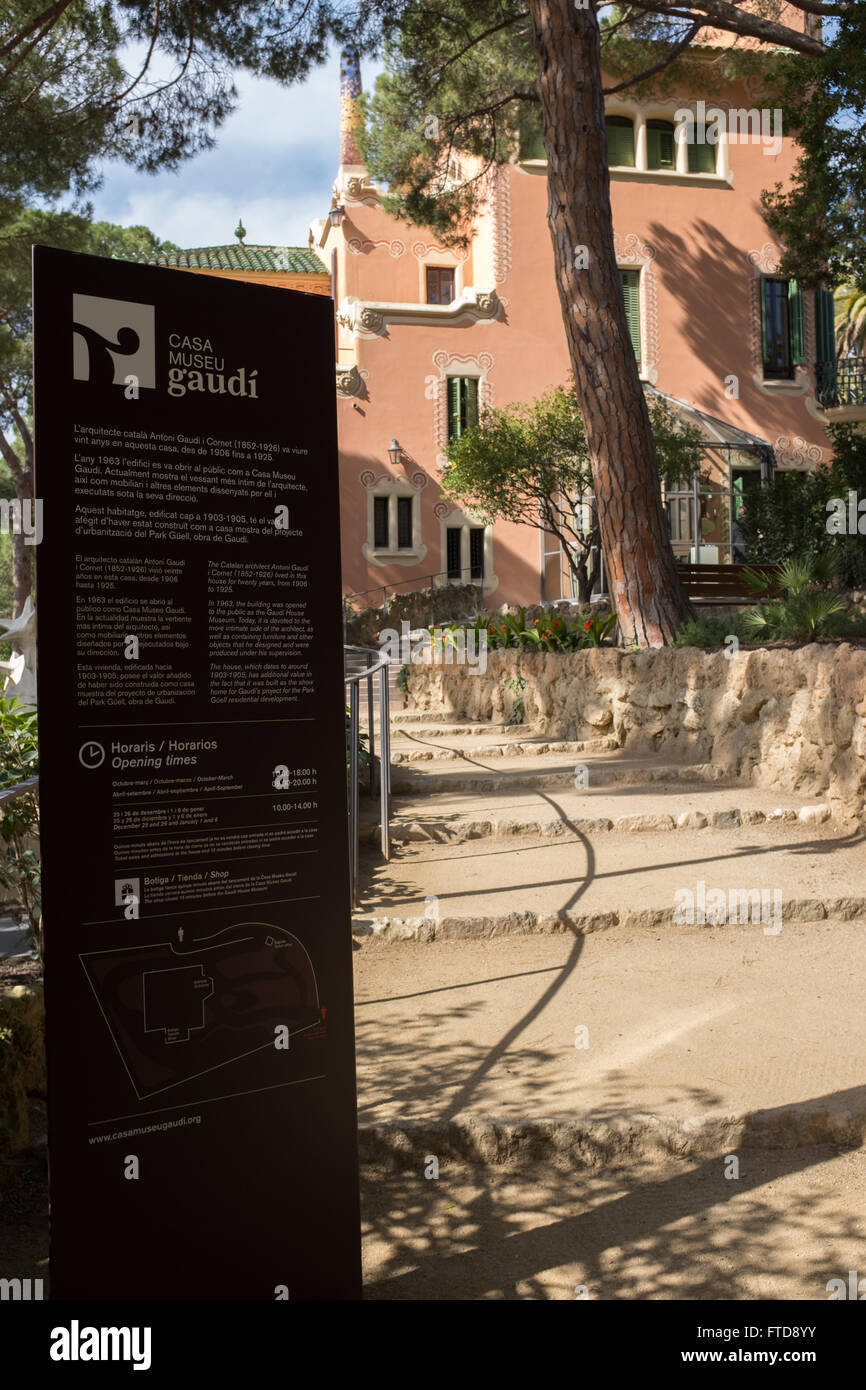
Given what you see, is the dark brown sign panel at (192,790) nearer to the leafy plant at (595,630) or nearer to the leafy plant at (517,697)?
the leafy plant at (595,630)

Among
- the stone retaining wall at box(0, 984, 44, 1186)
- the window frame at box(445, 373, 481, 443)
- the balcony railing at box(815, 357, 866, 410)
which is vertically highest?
the balcony railing at box(815, 357, 866, 410)

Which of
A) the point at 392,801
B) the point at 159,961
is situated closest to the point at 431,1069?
the point at 159,961

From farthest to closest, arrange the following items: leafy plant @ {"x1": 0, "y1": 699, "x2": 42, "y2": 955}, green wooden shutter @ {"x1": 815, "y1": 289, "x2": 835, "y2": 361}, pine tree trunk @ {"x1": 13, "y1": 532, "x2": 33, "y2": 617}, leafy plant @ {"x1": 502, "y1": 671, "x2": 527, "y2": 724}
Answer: pine tree trunk @ {"x1": 13, "y1": 532, "x2": 33, "y2": 617} < green wooden shutter @ {"x1": 815, "y1": 289, "x2": 835, "y2": 361} < leafy plant @ {"x1": 502, "y1": 671, "x2": 527, "y2": 724} < leafy plant @ {"x1": 0, "y1": 699, "x2": 42, "y2": 955}

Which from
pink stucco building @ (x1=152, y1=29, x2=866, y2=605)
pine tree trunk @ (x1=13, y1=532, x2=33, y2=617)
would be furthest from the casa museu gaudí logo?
pine tree trunk @ (x1=13, y1=532, x2=33, y2=617)

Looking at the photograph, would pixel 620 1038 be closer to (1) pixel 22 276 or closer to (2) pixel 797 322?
(1) pixel 22 276

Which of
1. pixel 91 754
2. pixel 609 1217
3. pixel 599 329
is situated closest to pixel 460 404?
pixel 599 329

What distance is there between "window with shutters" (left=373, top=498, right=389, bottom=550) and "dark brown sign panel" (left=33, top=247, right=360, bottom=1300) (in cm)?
1918

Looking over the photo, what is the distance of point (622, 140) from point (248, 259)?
891cm

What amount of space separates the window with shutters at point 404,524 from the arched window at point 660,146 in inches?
354

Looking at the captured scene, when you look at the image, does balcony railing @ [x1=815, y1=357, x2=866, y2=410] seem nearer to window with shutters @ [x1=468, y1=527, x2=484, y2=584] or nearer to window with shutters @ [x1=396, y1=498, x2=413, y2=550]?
window with shutters @ [x1=468, y1=527, x2=484, y2=584]

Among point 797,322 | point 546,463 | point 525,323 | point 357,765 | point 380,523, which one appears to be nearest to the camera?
point 357,765

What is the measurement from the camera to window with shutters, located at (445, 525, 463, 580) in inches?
876

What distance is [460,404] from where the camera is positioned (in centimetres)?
2225

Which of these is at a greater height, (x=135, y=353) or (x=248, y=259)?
(x=248, y=259)
